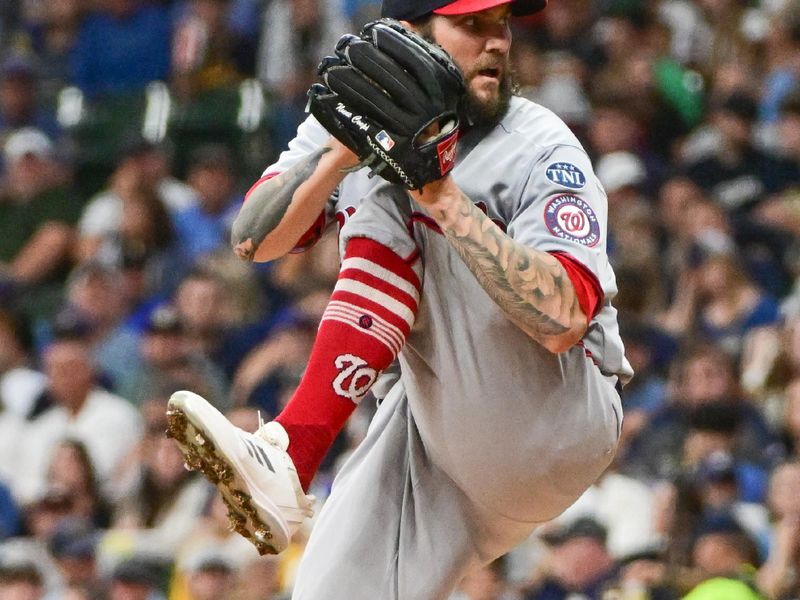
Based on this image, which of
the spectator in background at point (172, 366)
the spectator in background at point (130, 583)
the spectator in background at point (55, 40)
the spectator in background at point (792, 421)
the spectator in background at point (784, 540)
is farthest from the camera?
the spectator in background at point (55, 40)

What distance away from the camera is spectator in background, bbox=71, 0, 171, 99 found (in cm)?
1054

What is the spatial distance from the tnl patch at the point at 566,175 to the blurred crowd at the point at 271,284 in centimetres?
120

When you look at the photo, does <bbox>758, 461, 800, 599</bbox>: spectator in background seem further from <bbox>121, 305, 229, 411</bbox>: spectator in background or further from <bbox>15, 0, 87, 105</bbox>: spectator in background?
<bbox>15, 0, 87, 105</bbox>: spectator in background

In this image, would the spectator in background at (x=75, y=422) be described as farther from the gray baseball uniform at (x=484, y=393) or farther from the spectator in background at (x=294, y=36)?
the gray baseball uniform at (x=484, y=393)

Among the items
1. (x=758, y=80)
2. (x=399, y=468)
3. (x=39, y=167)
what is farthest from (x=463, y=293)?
(x=39, y=167)

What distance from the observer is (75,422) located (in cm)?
796

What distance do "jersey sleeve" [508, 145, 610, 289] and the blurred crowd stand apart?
112cm

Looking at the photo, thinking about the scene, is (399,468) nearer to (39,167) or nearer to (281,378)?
(281,378)

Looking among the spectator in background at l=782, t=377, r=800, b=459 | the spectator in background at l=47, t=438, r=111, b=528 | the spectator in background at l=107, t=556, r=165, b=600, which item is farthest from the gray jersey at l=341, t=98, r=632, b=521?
the spectator in background at l=47, t=438, r=111, b=528

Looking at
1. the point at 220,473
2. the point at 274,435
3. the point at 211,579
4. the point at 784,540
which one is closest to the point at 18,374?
the point at 211,579

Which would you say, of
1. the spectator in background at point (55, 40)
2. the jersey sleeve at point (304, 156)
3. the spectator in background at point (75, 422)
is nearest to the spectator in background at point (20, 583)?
the spectator in background at point (75, 422)

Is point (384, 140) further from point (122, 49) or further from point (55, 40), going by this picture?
point (55, 40)

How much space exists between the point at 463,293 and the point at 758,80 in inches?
230

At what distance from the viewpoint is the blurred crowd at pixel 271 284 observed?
616 centimetres
